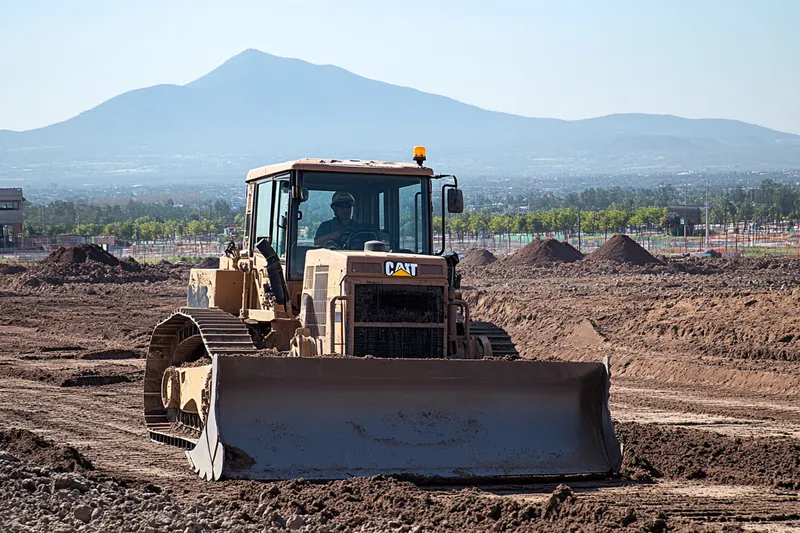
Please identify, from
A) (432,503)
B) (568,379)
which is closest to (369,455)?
(432,503)

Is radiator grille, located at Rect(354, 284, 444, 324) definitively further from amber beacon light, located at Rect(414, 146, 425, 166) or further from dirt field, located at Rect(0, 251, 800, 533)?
amber beacon light, located at Rect(414, 146, 425, 166)

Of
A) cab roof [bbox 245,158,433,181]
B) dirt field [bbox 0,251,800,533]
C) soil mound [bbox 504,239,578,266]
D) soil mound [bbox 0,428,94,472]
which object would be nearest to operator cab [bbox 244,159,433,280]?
cab roof [bbox 245,158,433,181]

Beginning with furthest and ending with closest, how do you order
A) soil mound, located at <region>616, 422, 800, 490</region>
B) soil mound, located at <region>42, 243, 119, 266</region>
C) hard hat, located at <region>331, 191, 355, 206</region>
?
soil mound, located at <region>42, 243, 119, 266</region>, hard hat, located at <region>331, 191, 355, 206</region>, soil mound, located at <region>616, 422, 800, 490</region>

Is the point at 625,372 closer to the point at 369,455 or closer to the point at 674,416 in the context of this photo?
the point at 674,416

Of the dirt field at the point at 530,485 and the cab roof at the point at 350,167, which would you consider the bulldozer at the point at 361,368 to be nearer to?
the cab roof at the point at 350,167

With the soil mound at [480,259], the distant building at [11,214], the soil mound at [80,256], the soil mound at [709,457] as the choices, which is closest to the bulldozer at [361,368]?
the soil mound at [709,457]

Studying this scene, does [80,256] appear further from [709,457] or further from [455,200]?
[709,457]

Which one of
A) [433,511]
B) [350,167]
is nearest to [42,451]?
[350,167]

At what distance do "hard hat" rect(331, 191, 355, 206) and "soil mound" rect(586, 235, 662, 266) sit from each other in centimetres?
3634

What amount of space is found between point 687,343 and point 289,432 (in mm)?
14297

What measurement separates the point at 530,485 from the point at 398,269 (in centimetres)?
233

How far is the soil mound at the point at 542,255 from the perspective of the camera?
162ft

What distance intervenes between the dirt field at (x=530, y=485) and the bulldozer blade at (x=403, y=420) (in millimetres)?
256

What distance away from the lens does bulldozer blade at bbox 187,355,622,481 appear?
930 centimetres
